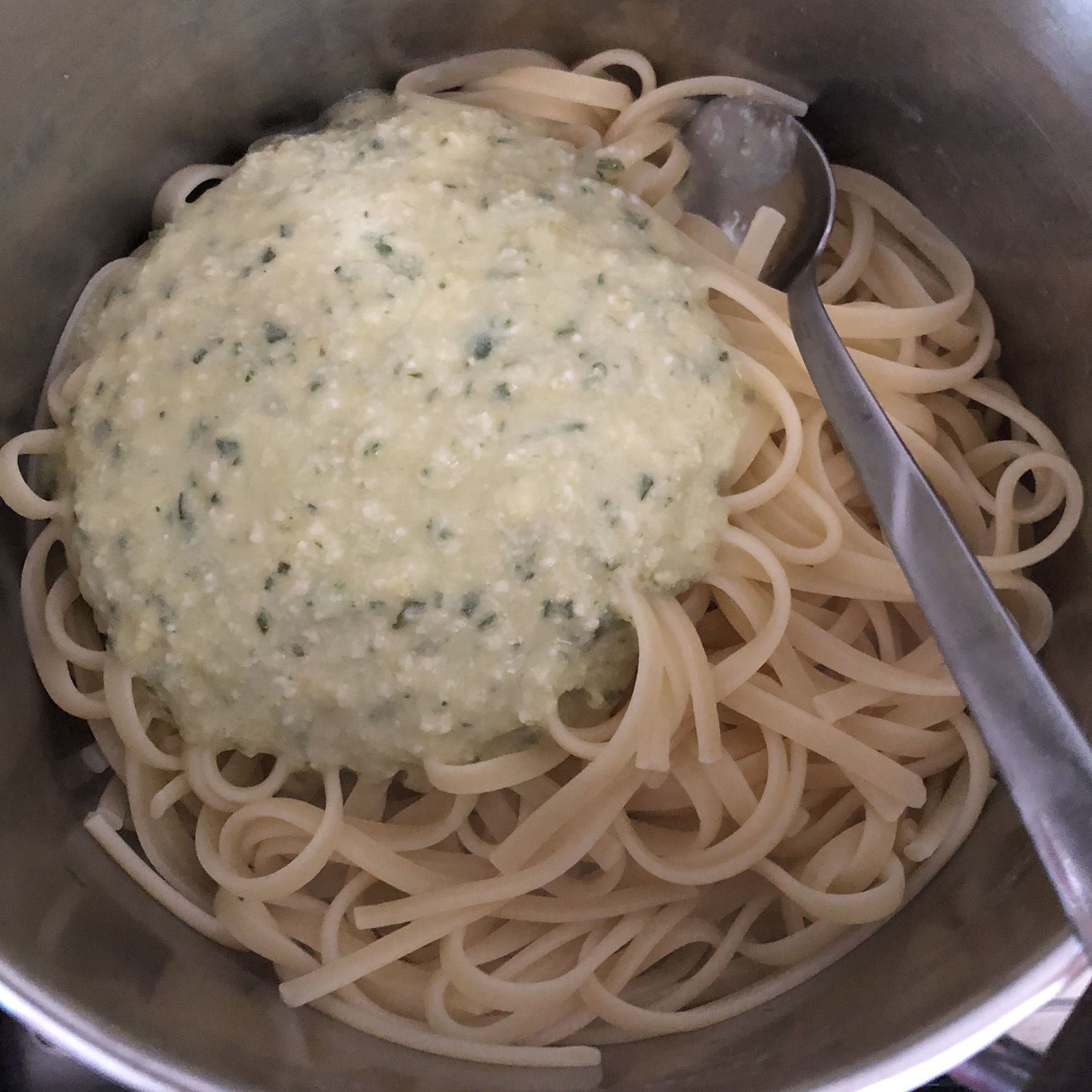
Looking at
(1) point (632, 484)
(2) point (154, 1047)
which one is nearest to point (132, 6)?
(1) point (632, 484)

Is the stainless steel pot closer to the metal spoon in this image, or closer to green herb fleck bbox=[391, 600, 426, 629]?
the metal spoon

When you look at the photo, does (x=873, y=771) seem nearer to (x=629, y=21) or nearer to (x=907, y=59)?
(x=907, y=59)

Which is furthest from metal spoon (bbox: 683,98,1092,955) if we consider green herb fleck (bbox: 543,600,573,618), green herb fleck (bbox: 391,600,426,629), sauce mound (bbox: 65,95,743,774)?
green herb fleck (bbox: 391,600,426,629)

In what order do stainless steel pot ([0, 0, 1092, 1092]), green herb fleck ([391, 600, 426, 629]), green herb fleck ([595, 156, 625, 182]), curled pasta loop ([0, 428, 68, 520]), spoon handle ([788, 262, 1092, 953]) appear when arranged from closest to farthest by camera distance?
spoon handle ([788, 262, 1092, 953]), stainless steel pot ([0, 0, 1092, 1092]), green herb fleck ([391, 600, 426, 629]), curled pasta loop ([0, 428, 68, 520]), green herb fleck ([595, 156, 625, 182])

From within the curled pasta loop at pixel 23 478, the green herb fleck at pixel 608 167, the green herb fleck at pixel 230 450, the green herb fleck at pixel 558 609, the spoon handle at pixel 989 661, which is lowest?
the curled pasta loop at pixel 23 478

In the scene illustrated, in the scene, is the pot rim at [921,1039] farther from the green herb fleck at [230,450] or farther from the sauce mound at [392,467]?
the green herb fleck at [230,450]

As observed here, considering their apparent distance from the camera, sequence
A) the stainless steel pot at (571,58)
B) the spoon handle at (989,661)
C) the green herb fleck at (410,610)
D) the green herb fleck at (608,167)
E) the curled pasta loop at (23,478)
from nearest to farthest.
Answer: the spoon handle at (989,661) → the stainless steel pot at (571,58) → the green herb fleck at (410,610) → the curled pasta loop at (23,478) → the green herb fleck at (608,167)

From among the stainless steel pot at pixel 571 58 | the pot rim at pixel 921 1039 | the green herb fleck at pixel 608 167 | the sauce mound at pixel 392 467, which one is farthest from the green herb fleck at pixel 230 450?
the green herb fleck at pixel 608 167
